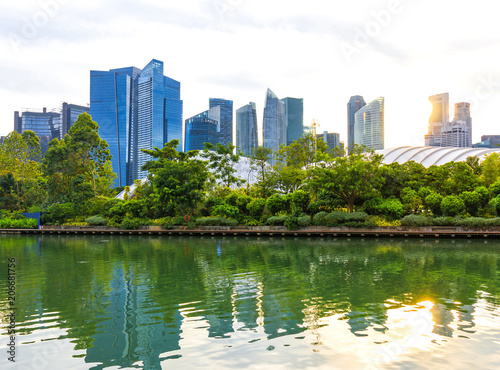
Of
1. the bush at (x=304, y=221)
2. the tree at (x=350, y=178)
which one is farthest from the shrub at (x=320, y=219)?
→ the tree at (x=350, y=178)

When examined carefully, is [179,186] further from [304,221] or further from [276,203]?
[304,221]

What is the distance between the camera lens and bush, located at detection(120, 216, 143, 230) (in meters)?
41.6

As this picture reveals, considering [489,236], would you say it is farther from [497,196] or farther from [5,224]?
[5,224]

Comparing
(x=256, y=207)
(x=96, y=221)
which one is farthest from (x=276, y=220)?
(x=96, y=221)

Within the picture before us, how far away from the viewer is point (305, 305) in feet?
39.3

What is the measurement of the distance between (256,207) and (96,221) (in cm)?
1860

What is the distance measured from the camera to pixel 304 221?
1394 inches

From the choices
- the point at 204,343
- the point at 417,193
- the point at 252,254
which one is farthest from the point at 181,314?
the point at 417,193

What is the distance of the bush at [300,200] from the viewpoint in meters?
37.1

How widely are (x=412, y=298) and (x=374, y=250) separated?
12.7 metres

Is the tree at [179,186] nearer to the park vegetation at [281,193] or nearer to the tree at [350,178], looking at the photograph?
the park vegetation at [281,193]

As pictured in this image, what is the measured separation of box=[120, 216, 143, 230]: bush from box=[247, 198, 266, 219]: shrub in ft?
38.9

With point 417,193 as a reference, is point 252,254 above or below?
below

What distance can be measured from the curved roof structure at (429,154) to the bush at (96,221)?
36.7 meters
